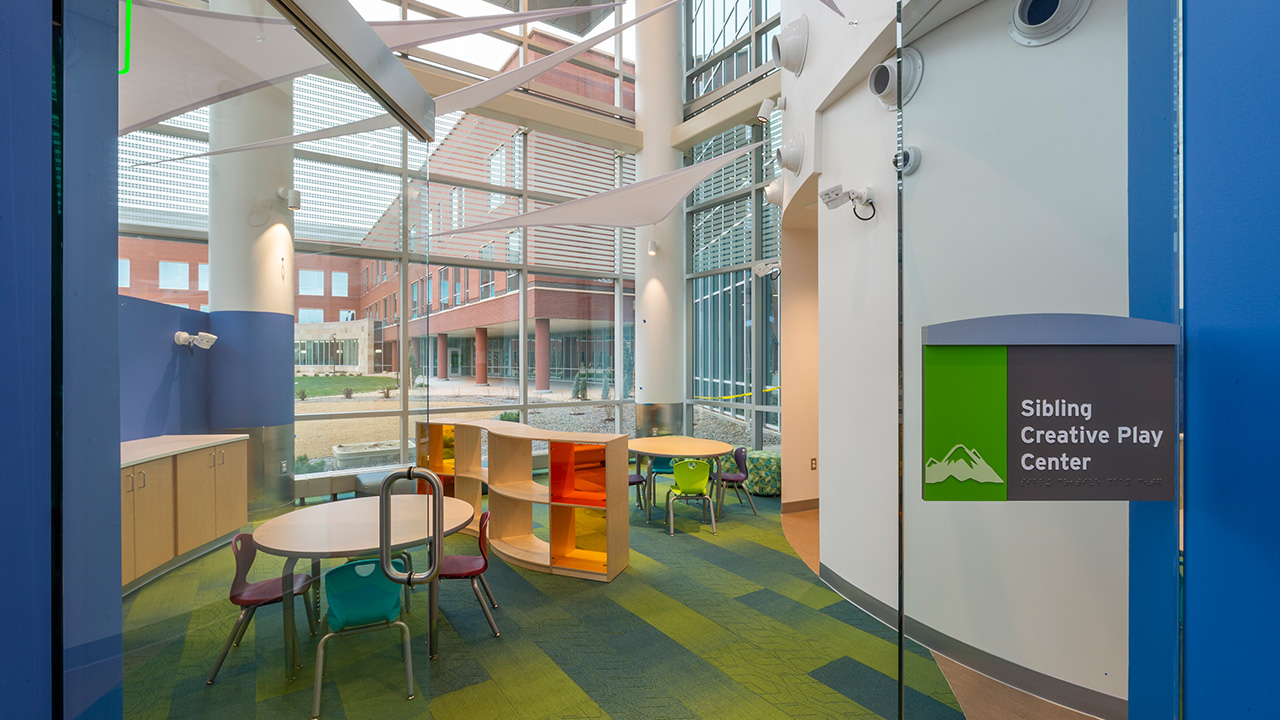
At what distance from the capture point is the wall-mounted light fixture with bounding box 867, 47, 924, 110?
1.88 meters

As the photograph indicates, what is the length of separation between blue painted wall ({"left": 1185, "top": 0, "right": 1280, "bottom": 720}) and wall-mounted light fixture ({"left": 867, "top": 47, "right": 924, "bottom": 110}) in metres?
0.69

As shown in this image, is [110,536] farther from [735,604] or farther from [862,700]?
[735,604]

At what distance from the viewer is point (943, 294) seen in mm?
1715

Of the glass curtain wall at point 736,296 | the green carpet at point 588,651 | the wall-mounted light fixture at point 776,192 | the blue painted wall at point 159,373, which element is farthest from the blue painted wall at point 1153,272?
the glass curtain wall at point 736,296

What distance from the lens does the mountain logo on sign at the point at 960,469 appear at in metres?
1.35

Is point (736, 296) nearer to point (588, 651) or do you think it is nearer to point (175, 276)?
point (588, 651)

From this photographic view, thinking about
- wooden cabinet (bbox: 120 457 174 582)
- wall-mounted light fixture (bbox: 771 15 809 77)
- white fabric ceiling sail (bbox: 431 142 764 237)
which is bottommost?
wooden cabinet (bbox: 120 457 174 582)

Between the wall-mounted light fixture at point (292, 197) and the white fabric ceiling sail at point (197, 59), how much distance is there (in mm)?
259

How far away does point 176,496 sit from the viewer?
1154mm

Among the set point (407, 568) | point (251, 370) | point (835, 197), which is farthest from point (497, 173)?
point (251, 370)

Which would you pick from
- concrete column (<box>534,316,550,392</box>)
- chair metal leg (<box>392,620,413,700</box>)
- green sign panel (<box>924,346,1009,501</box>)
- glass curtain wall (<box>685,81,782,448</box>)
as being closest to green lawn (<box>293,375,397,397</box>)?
chair metal leg (<box>392,620,413,700</box>)

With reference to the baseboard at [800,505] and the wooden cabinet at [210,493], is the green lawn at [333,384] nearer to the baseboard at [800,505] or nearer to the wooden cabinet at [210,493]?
the wooden cabinet at [210,493]

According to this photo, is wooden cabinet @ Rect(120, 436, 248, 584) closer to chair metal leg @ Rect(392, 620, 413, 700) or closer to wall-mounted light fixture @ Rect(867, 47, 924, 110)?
chair metal leg @ Rect(392, 620, 413, 700)

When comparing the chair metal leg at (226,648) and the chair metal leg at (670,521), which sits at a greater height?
the chair metal leg at (226,648)
